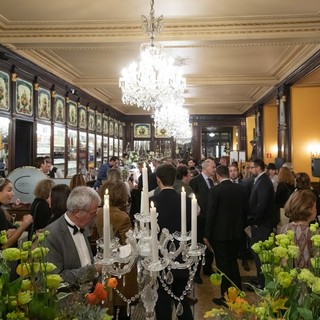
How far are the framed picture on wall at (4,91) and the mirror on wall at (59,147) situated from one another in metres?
2.54

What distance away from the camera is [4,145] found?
7.38m

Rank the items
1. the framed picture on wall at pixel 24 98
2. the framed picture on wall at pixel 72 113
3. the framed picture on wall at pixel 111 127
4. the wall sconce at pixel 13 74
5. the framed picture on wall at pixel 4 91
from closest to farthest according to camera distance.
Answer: the framed picture on wall at pixel 4 91, the wall sconce at pixel 13 74, the framed picture on wall at pixel 24 98, the framed picture on wall at pixel 72 113, the framed picture on wall at pixel 111 127

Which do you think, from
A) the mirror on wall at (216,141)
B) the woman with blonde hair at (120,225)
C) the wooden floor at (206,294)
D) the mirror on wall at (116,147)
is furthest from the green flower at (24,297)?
the mirror on wall at (216,141)

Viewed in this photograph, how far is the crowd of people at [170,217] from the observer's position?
2.34 meters

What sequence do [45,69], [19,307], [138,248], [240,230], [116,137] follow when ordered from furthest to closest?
[116,137] → [45,69] → [240,230] → [138,248] → [19,307]

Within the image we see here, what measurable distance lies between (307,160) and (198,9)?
600cm

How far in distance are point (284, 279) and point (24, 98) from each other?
26.7 feet

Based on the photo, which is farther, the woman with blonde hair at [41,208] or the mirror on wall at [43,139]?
the mirror on wall at [43,139]

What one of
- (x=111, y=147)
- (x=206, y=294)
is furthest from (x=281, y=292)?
(x=111, y=147)

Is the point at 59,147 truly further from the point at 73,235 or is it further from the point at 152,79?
the point at 73,235

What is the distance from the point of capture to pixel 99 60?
9211 millimetres

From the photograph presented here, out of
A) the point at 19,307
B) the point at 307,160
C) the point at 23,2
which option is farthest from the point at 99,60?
the point at 19,307

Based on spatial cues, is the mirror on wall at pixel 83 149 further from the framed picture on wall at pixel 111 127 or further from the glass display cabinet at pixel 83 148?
the framed picture on wall at pixel 111 127

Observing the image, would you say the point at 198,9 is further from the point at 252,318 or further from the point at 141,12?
the point at 252,318
